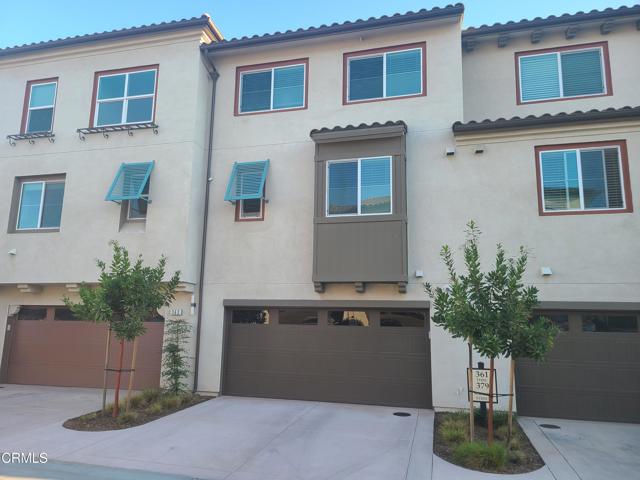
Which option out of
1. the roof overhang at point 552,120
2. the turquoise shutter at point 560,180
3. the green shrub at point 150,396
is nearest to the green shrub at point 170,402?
the green shrub at point 150,396

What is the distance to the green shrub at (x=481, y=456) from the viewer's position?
6.37 meters

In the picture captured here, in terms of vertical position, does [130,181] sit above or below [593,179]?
above

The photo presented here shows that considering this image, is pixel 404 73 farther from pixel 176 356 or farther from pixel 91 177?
pixel 176 356

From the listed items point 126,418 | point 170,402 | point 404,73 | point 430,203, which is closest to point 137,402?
point 170,402

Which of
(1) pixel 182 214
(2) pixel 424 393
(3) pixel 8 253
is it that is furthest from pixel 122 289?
(2) pixel 424 393

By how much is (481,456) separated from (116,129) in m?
11.2

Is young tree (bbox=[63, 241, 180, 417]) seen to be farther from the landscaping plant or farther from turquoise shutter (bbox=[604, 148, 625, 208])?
turquoise shutter (bbox=[604, 148, 625, 208])

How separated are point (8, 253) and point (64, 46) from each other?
19.4ft

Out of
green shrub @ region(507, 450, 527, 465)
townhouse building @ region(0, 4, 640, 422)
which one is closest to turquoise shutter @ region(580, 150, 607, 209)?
townhouse building @ region(0, 4, 640, 422)

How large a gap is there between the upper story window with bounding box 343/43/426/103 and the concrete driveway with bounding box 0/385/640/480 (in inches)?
293

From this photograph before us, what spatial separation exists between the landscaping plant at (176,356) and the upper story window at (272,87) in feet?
18.8

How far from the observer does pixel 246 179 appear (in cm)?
1169

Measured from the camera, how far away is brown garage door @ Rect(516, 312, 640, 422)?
920cm

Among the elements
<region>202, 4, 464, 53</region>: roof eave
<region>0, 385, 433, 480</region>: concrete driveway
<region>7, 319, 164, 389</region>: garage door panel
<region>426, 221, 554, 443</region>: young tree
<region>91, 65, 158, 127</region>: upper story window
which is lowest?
<region>0, 385, 433, 480</region>: concrete driveway
